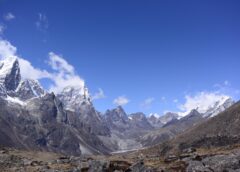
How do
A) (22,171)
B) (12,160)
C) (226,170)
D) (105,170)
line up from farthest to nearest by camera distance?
(12,160) < (22,171) < (105,170) < (226,170)

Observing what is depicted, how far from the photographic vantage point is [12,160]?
14138 centimetres

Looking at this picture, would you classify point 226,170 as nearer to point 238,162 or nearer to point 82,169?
point 238,162

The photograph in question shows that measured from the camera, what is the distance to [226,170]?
2279 inches

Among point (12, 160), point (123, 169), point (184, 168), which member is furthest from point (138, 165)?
point (12, 160)

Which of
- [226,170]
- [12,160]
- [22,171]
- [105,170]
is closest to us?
[226,170]

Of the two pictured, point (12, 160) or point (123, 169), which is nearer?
point (123, 169)

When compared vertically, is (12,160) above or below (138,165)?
above

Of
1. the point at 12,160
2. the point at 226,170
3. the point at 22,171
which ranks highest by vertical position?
the point at 12,160

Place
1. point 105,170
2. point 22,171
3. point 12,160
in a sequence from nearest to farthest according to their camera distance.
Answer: point 105,170
point 22,171
point 12,160

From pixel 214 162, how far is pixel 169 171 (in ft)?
22.4

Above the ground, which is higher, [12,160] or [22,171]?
[12,160]

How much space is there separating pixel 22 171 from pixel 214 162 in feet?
159

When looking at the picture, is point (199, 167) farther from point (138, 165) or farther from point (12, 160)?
point (12, 160)

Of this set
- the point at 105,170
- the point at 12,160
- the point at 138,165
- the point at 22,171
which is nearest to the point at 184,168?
the point at 138,165
